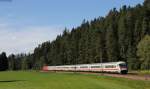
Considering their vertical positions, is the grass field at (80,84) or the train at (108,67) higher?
the train at (108,67)

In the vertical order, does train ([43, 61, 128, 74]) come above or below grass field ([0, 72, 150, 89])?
above

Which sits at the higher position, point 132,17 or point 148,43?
point 132,17

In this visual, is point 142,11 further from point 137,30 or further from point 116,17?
point 116,17

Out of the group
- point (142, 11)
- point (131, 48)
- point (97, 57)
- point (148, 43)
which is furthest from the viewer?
point (97, 57)

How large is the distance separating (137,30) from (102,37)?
93.5 feet

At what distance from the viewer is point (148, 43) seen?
4636 inches

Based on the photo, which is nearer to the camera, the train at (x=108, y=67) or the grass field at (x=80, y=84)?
the grass field at (x=80, y=84)

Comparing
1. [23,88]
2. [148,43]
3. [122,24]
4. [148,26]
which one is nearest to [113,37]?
[122,24]

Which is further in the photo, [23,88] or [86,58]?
[86,58]

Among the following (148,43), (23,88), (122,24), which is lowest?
(23,88)

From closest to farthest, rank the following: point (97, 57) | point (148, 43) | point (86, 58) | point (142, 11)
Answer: point (148, 43), point (142, 11), point (97, 57), point (86, 58)

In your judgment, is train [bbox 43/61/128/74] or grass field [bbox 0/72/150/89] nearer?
grass field [bbox 0/72/150/89]

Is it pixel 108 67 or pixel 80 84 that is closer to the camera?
pixel 80 84

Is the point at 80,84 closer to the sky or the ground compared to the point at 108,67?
closer to the ground
